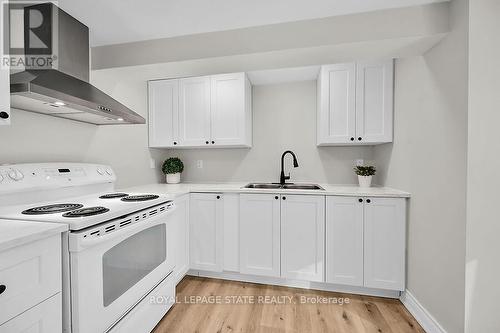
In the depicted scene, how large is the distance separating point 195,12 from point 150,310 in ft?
6.72

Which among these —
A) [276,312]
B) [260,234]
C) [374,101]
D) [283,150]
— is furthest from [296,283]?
[374,101]

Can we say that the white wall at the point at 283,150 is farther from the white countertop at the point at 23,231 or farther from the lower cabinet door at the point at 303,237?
the white countertop at the point at 23,231

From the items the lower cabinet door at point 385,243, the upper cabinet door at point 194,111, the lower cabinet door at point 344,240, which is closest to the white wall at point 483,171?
the lower cabinet door at point 385,243

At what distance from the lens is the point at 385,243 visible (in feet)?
6.32

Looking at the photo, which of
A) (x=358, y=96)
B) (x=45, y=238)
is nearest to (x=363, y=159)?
(x=358, y=96)

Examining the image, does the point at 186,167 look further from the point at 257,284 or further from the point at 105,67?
the point at 257,284

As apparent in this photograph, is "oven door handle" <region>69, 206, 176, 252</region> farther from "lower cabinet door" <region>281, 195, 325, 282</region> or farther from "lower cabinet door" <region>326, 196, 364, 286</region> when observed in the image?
"lower cabinet door" <region>326, 196, 364, 286</region>

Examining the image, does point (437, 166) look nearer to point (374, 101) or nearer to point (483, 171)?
point (483, 171)

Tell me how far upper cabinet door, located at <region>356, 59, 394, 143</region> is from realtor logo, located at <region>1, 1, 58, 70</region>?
2.44 m

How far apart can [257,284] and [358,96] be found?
6.87 ft

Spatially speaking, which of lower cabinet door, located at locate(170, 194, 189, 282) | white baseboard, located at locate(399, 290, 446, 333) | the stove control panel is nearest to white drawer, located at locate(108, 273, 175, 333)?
lower cabinet door, located at locate(170, 194, 189, 282)

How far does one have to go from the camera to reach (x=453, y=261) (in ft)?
4.50

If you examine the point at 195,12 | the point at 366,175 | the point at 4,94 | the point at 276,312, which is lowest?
the point at 276,312

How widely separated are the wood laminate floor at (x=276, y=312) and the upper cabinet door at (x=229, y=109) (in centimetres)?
151
